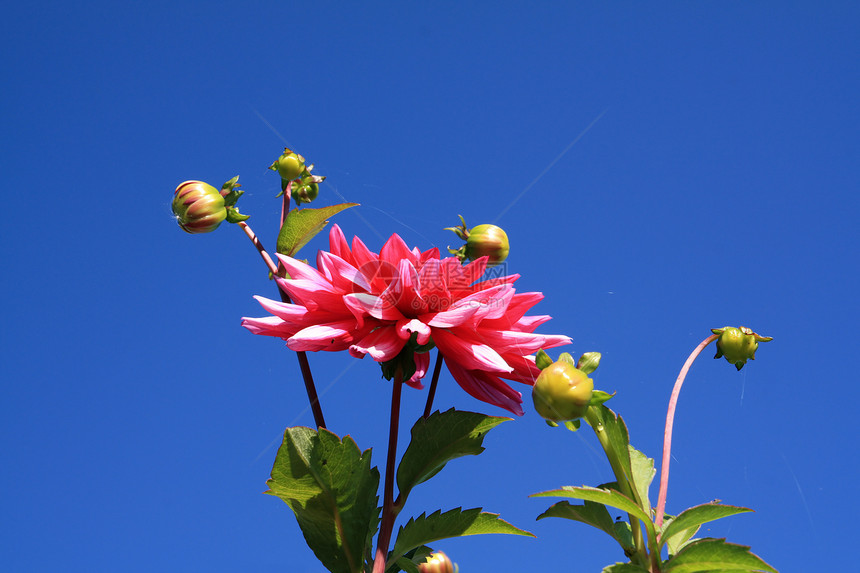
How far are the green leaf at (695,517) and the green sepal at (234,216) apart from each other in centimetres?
99

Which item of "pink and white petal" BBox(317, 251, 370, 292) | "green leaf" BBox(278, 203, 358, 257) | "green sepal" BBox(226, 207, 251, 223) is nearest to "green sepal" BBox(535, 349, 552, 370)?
"pink and white petal" BBox(317, 251, 370, 292)

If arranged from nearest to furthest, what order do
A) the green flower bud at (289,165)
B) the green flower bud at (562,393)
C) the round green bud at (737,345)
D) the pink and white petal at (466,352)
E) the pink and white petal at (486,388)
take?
1. the green flower bud at (562,393)
2. the pink and white petal at (466,352)
3. the pink and white petal at (486,388)
4. the round green bud at (737,345)
5. the green flower bud at (289,165)

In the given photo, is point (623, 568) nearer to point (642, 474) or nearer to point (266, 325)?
point (642, 474)

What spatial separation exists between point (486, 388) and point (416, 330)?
8.4 inches

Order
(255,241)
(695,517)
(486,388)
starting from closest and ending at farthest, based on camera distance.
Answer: (695,517), (486,388), (255,241)

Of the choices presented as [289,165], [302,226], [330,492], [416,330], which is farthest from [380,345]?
[289,165]

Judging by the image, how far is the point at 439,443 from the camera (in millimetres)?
1144

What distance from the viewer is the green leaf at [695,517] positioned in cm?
104

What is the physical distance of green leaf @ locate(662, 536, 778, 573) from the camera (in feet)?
3.19

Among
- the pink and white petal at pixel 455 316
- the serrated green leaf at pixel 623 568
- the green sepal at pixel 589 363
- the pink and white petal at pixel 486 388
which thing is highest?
the pink and white petal at pixel 455 316

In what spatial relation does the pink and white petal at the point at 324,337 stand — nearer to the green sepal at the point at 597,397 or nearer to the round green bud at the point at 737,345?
the green sepal at the point at 597,397

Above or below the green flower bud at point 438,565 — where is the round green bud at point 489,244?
above

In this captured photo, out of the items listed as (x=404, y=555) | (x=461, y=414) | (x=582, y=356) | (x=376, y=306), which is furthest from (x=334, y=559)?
(x=582, y=356)

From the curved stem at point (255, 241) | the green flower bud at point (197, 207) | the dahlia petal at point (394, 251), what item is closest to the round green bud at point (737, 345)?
the dahlia petal at point (394, 251)
